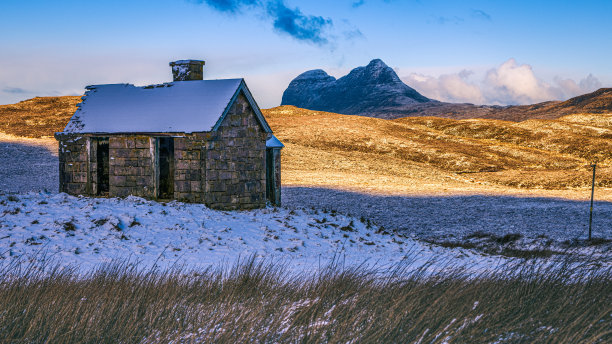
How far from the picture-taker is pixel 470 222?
2181cm

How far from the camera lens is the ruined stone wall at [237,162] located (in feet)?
62.6

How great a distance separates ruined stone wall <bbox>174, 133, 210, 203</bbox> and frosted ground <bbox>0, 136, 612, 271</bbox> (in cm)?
86

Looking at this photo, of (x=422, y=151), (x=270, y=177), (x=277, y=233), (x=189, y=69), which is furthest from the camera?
(x=422, y=151)

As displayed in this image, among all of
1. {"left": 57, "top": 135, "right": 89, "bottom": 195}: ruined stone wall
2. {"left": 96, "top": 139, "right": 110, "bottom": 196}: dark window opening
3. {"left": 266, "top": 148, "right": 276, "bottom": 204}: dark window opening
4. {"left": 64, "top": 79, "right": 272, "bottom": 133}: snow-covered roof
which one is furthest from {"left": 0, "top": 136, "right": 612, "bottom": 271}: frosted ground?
{"left": 96, "top": 139, "right": 110, "bottom": 196}: dark window opening

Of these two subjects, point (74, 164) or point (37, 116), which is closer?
point (74, 164)

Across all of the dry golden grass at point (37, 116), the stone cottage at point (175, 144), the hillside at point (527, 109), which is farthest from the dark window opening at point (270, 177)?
the hillside at point (527, 109)

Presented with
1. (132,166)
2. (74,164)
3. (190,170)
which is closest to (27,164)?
(74,164)

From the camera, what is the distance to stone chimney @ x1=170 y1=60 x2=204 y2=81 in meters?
22.4

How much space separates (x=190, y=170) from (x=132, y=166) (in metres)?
2.31

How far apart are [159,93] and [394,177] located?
22795 millimetres

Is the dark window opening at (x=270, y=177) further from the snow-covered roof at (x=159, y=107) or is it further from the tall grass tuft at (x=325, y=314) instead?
the tall grass tuft at (x=325, y=314)

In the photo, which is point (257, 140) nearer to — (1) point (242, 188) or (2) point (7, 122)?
(1) point (242, 188)

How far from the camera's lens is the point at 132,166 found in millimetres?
19594

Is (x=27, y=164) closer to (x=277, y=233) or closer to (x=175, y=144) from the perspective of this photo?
(x=175, y=144)
